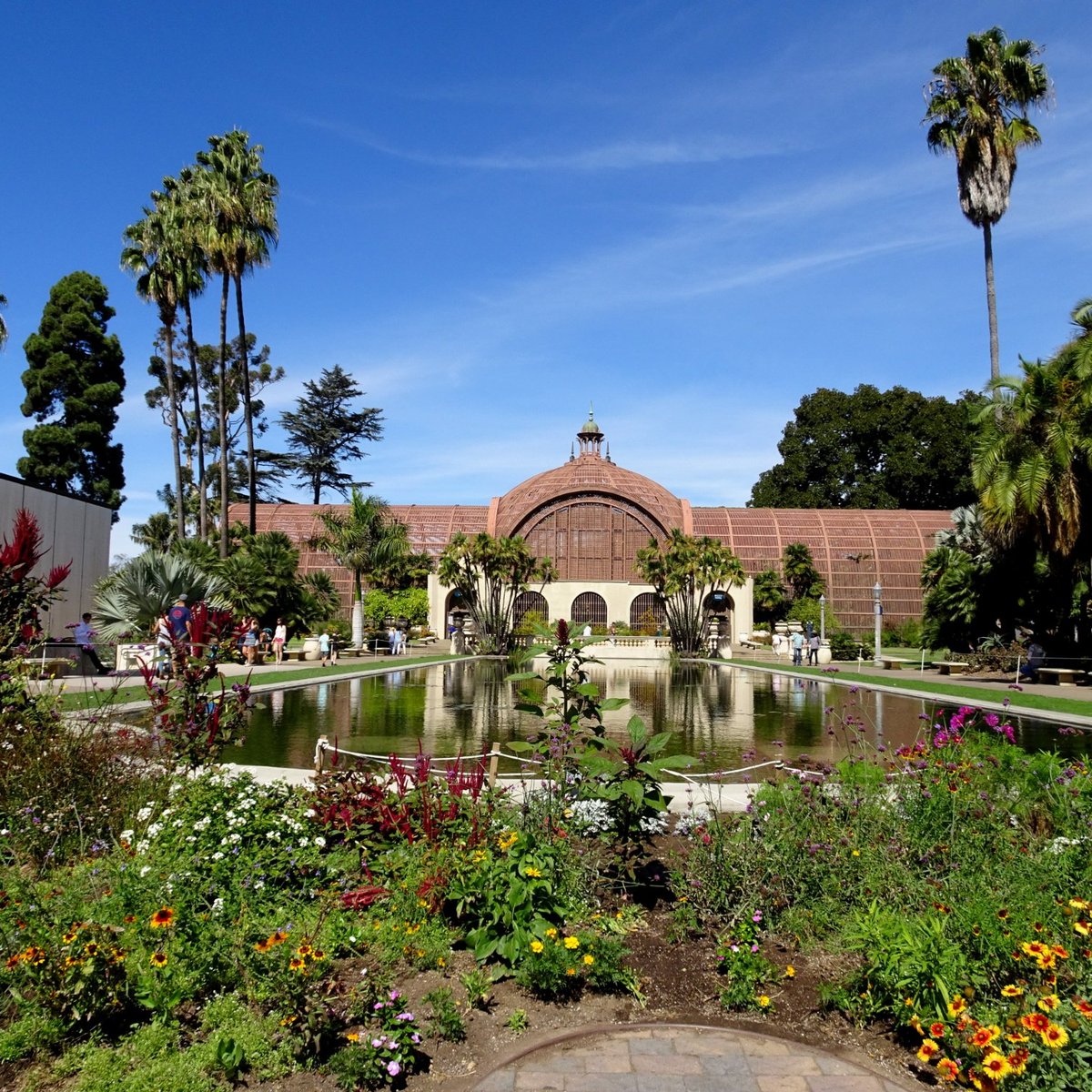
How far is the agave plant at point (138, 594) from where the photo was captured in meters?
23.5

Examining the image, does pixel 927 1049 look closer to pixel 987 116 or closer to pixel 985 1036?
pixel 985 1036

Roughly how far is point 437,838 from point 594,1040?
5.80 ft

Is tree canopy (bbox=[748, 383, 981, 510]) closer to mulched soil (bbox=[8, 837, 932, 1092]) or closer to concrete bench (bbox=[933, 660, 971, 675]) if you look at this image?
concrete bench (bbox=[933, 660, 971, 675])

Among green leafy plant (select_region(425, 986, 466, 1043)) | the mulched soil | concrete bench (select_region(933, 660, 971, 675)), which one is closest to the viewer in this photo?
the mulched soil

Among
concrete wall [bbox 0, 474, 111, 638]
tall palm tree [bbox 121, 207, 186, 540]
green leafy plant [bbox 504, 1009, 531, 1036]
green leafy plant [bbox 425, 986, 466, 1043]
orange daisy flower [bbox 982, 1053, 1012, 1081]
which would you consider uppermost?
tall palm tree [bbox 121, 207, 186, 540]

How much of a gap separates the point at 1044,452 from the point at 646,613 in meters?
32.3

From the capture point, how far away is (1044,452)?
22.3 m

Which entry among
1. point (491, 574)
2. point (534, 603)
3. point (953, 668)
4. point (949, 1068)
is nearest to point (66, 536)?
point (491, 574)

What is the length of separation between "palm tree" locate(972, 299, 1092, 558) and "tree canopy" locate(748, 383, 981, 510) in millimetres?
44768

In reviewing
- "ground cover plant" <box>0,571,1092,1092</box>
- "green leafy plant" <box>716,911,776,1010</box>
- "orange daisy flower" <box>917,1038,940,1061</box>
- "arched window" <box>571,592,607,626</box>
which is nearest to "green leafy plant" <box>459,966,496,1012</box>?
"ground cover plant" <box>0,571,1092,1092</box>

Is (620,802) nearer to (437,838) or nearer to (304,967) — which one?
(437,838)

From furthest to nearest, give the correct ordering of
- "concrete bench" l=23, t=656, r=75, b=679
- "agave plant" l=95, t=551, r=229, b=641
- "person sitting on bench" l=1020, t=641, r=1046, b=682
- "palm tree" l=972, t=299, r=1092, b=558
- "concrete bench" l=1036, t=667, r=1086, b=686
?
1. "person sitting on bench" l=1020, t=641, r=1046, b=682
2. "agave plant" l=95, t=551, r=229, b=641
3. "concrete bench" l=1036, t=667, r=1086, b=686
4. "palm tree" l=972, t=299, r=1092, b=558
5. "concrete bench" l=23, t=656, r=75, b=679

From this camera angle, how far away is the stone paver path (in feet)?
10.7

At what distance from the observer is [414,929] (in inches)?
173
